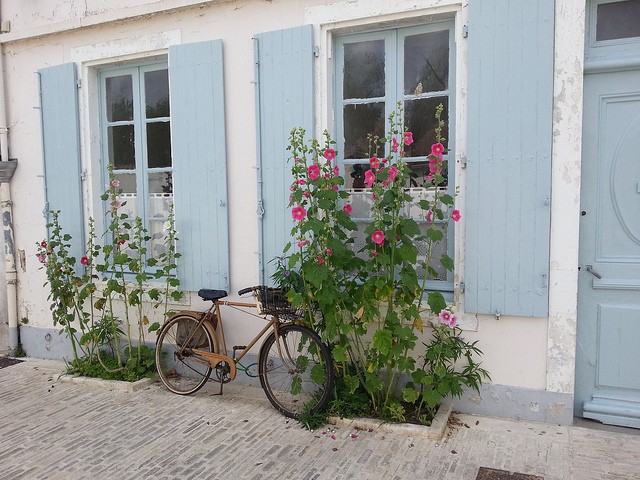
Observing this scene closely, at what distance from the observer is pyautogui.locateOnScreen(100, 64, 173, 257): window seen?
5.39 metres

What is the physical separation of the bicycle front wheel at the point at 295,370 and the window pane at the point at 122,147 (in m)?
2.56

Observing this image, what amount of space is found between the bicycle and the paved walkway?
0.23 meters

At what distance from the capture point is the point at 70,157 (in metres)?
5.66

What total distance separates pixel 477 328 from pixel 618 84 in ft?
6.64

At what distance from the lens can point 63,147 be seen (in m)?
5.68

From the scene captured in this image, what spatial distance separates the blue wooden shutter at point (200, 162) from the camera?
484cm

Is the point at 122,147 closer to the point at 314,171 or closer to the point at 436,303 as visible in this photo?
the point at 314,171

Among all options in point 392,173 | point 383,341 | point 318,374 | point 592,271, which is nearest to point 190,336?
point 318,374

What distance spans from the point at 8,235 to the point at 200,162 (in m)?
2.81

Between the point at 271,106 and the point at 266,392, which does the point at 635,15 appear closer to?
the point at 271,106

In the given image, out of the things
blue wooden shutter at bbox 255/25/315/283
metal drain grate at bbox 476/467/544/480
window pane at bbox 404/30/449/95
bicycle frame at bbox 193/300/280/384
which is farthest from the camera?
bicycle frame at bbox 193/300/280/384

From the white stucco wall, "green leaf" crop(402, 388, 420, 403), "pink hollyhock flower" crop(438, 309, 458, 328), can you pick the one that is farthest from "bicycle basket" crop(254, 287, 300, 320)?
"pink hollyhock flower" crop(438, 309, 458, 328)

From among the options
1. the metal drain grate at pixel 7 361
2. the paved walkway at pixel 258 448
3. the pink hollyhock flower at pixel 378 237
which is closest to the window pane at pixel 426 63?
the pink hollyhock flower at pixel 378 237

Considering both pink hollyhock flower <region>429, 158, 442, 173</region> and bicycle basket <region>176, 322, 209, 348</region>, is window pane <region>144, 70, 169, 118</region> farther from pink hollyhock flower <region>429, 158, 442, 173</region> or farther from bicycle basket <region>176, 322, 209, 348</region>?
pink hollyhock flower <region>429, 158, 442, 173</region>
